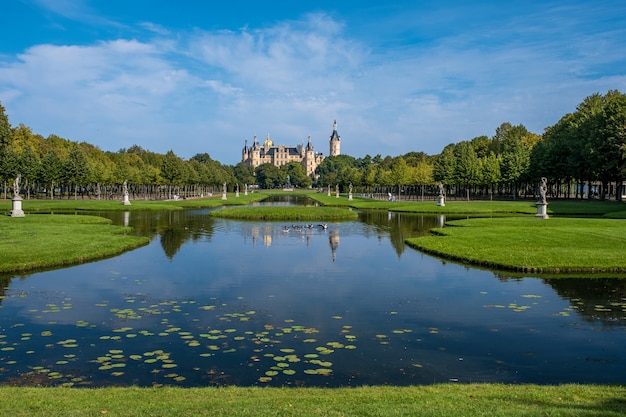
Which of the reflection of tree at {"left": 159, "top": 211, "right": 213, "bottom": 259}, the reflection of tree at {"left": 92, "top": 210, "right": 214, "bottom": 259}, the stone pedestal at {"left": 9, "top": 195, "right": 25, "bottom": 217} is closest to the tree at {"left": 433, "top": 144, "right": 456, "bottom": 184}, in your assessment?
the reflection of tree at {"left": 92, "top": 210, "right": 214, "bottom": 259}

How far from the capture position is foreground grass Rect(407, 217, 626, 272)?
23734 mm

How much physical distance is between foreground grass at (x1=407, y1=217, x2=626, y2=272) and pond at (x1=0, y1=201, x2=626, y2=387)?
2.01m

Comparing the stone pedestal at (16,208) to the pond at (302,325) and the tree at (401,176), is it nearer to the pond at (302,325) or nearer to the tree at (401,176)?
the pond at (302,325)

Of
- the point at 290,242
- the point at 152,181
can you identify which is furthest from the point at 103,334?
the point at 152,181

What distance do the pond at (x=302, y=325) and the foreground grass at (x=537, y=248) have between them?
2.01 meters

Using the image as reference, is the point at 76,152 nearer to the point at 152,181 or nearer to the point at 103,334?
the point at 152,181

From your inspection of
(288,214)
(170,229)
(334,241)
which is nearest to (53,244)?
(170,229)

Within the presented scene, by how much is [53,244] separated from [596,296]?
79.0ft

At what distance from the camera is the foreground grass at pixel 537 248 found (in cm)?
2373

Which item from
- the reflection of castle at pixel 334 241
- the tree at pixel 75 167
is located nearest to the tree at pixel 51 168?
the tree at pixel 75 167

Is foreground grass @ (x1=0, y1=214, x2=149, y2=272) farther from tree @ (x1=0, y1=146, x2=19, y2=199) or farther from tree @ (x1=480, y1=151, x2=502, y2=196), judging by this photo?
tree @ (x1=480, y1=151, x2=502, y2=196)

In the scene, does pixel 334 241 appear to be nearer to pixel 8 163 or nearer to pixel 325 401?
pixel 325 401

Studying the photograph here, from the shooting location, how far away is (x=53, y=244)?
27547mm

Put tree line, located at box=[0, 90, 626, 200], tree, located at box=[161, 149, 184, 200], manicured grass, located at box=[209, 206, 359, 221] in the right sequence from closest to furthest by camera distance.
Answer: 1. manicured grass, located at box=[209, 206, 359, 221]
2. tree line, located at box=[0, 90, 626, 200]
3. tree, located at box=[161, 149, 184, 200]
